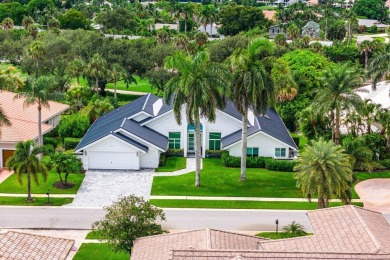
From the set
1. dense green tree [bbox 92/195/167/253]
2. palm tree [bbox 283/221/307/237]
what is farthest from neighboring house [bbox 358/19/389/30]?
dense green tree [bbox 92/195/167/253]

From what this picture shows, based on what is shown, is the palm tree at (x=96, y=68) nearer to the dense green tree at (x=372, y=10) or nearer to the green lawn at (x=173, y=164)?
the green lawn at (x=173, y=164)

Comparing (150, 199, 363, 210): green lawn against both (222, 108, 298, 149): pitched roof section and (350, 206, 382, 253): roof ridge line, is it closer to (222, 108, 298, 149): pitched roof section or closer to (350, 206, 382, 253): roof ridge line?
(222, 108, 298, 149): pitched roof section

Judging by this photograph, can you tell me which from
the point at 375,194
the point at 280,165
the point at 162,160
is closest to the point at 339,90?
the point at 375,194

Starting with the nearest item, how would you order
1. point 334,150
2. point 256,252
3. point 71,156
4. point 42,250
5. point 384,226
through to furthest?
point 256,252 → point 42,250 → point 384,226 → point 334,150 → point 71,156

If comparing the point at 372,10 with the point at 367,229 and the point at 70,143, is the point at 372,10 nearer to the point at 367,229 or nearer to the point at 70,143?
the point at 70,143

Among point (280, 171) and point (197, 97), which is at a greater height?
point (197, 97)

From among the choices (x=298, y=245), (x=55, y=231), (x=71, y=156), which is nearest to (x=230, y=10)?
(x=71, y=156)

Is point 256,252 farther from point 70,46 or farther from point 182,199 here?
point 70,46
